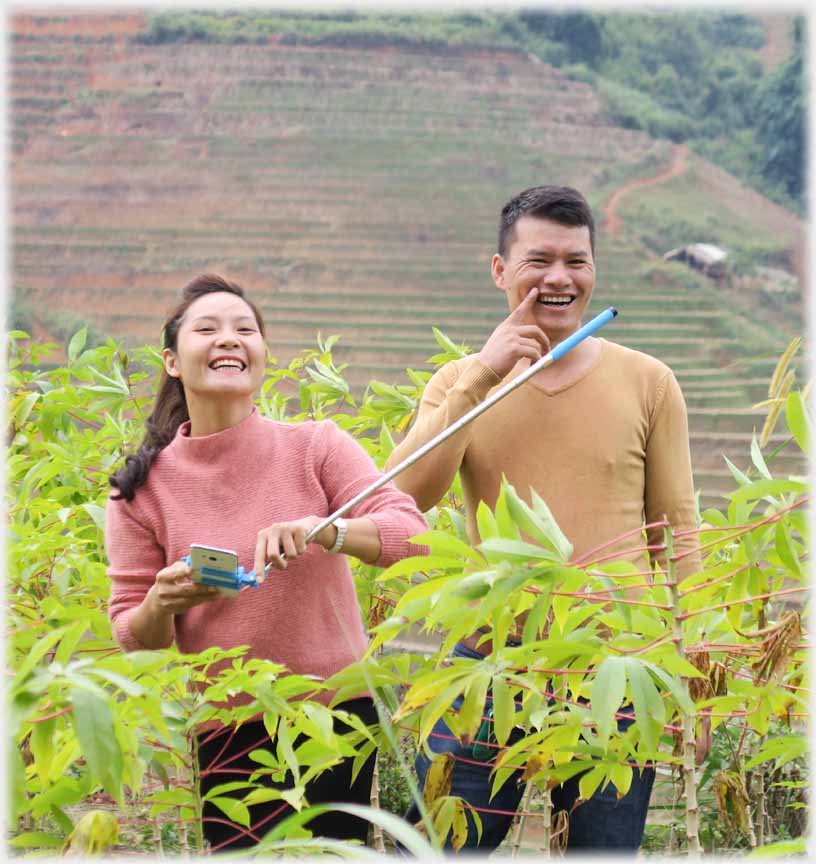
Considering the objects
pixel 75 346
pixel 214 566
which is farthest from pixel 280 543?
pixel 75 346

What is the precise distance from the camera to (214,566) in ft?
3.69

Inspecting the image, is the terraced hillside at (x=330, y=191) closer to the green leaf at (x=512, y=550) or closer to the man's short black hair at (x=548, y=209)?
the man's short black hair at (x=548, y=209)

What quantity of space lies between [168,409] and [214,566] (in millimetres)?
299

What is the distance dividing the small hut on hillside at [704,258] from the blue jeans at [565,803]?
1967 cm

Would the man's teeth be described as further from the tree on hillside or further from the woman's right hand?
the tree on hillside

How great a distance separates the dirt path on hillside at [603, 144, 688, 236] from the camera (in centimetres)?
2119

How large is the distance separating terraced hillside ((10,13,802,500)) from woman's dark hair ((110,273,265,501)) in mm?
14913

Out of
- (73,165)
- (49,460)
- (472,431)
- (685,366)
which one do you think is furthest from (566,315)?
(73,165)

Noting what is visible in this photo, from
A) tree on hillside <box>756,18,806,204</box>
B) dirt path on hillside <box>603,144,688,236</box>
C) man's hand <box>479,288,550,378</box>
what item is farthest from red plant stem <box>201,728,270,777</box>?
tree on hillside <box>756,18,806,204</box>

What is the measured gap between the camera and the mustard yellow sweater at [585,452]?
141cm

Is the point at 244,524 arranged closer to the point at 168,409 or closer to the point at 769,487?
the point at 168,409

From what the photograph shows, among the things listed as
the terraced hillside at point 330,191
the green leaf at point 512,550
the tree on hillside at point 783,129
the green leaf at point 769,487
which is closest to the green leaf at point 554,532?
the green leaf at point 512,550

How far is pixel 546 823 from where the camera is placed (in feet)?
4.07

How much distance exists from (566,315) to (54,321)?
19141mm
